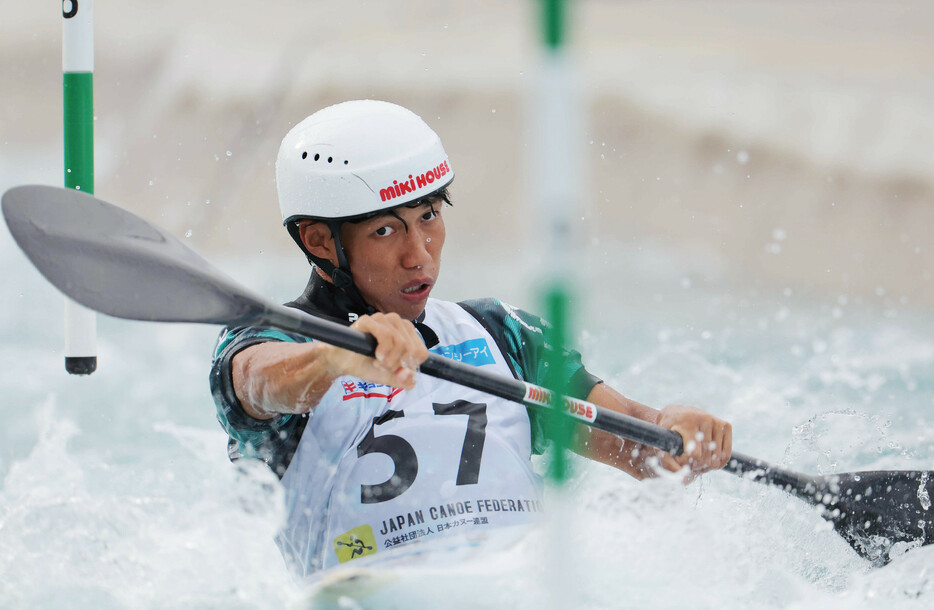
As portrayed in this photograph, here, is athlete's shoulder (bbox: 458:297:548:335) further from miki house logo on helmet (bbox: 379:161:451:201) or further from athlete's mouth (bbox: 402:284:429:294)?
miki house logo on helmet (bbox: 379:161:451:201)

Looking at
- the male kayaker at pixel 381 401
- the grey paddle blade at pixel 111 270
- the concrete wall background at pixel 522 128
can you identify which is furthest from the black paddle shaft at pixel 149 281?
the concrete wall background at pixel 522 128

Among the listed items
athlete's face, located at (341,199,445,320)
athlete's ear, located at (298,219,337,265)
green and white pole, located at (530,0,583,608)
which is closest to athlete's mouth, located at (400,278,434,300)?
athlete's face, located at (341,199,445,320)

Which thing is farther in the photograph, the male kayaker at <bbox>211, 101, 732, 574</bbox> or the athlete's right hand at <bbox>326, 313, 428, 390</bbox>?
the male kayaker at <bbox>211, 101, 732, 574</bbox>

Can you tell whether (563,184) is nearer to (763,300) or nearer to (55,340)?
(55,340)

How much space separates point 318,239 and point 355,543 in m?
0.65

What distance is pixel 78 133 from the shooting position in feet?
8.89

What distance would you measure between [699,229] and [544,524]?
23.3ft

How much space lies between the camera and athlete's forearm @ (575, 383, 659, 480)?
89.5 inches

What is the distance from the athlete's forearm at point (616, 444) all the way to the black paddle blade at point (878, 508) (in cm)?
40

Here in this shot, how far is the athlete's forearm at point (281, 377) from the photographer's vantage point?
178 cm

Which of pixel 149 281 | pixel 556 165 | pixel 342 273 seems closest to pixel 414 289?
pixel 342 273

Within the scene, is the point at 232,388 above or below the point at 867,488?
above

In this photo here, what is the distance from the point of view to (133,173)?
9.55m

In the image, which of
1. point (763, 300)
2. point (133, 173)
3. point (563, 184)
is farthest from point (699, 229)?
point (563, 184)
